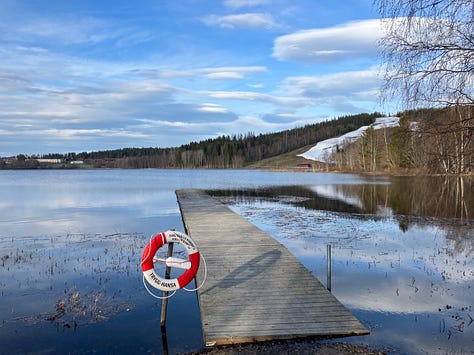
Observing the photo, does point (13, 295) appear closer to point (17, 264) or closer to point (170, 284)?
point (17, 264)

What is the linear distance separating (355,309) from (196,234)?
6.69 meters

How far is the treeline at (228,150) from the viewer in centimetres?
15538

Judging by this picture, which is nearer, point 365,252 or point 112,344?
point 112,344

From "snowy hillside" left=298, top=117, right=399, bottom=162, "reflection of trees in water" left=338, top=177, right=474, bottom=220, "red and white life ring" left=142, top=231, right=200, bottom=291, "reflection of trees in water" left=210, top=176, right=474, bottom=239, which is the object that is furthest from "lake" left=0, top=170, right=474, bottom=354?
"snowy hillside" left=298, top=117, right=399, bottom=162

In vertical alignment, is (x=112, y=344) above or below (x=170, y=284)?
below

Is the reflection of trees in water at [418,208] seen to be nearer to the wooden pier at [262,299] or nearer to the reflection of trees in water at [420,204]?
the reflection of trees in water at [420,204]

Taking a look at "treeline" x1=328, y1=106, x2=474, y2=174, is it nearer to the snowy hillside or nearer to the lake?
the lake

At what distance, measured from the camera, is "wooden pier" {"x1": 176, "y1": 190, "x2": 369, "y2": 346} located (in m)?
6.14

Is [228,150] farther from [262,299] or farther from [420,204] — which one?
[262,299]

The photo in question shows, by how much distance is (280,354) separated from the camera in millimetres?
5523

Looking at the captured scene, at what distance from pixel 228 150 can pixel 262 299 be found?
15069 cm

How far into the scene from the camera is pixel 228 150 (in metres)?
158

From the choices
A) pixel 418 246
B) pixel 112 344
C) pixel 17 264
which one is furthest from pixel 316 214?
pixel 112 344

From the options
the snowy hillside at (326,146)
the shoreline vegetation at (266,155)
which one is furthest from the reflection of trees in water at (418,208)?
the snowy hillside at (326,146)
